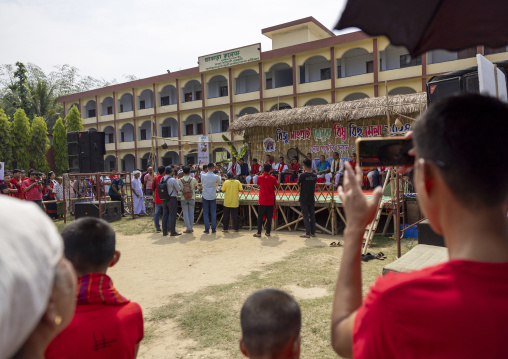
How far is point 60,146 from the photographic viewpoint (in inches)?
1108

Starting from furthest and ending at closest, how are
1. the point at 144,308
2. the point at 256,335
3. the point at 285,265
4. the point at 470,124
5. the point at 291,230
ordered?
the point at 291,230 → the point at 285,265 → the point at 144,308 → the point at 256,335 → the point at 470,124

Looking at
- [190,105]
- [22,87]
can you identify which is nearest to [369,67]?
[190,105]

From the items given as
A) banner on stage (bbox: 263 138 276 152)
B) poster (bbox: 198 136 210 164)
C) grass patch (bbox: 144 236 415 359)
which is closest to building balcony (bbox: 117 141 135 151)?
poster (bbox: 198 136 210 164)

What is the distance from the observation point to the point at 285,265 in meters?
6.37

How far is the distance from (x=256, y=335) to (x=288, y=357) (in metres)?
0.17

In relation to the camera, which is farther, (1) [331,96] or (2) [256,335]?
(1) [331,96]

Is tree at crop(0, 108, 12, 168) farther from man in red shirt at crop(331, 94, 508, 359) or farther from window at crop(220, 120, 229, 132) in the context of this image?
man in red shirt at crop(331, 94, 508, 359)

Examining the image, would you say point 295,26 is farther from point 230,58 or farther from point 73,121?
point 73,121

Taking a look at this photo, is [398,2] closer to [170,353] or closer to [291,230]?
[170,353]

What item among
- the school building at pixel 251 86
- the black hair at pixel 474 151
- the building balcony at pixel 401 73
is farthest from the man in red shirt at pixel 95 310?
the building balcony at pixel 401 73

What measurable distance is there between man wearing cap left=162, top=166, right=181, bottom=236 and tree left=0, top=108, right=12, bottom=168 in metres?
20.5

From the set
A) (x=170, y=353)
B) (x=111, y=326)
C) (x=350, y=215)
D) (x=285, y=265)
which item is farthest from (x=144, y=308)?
(x=350, y=215)

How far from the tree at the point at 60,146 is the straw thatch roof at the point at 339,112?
59.0 ft

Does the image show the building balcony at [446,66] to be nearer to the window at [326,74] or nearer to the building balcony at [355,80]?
the building balcony at [355,80]
